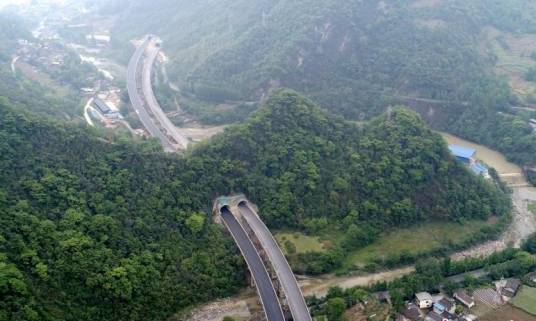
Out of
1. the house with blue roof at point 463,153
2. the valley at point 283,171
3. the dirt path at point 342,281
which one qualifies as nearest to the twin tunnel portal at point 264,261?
the valley at point 283,171

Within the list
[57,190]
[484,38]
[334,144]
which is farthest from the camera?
[484,38]

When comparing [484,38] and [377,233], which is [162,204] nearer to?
[377,233]

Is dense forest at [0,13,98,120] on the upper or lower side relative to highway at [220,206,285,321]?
upper

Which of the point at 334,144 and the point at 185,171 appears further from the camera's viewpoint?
the point at 334,144

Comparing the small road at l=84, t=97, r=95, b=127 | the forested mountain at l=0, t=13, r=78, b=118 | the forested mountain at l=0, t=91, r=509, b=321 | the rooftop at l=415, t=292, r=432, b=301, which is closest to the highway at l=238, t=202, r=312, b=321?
the forested mountain at l=0, t=91, r=509, b=321

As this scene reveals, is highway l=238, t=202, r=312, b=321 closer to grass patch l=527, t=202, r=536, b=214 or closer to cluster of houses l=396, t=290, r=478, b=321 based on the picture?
cluster of houses l=396, t=290, r=478, b=321

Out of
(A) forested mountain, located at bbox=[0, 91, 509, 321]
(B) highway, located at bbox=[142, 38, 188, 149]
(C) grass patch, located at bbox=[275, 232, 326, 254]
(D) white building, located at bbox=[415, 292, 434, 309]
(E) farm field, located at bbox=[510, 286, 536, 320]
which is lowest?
(E) farm field, located at bbox=[510, 286, 536, 320]

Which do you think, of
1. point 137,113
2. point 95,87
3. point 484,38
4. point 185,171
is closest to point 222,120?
point 137,113
